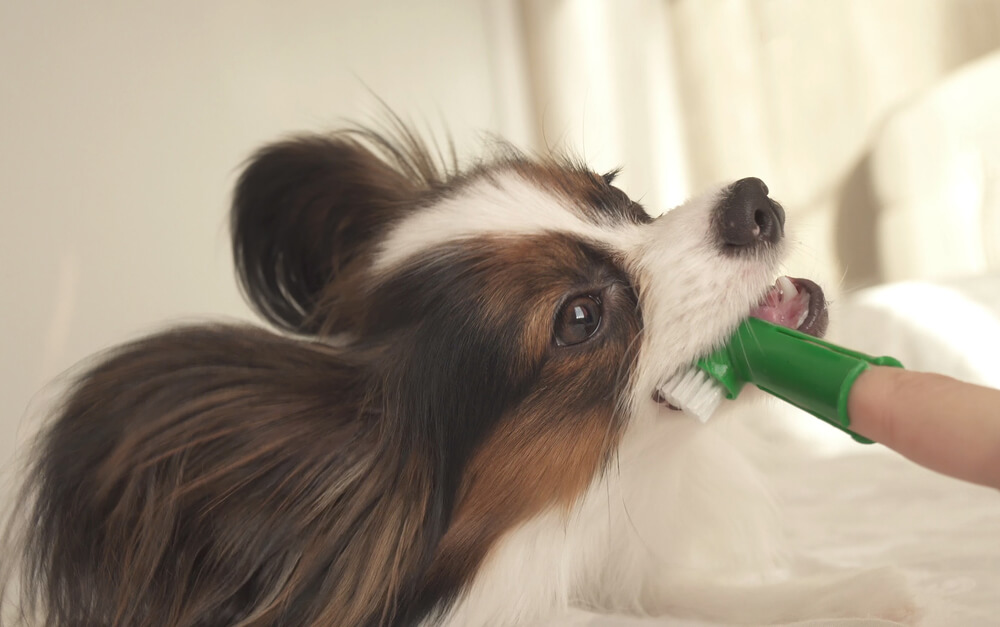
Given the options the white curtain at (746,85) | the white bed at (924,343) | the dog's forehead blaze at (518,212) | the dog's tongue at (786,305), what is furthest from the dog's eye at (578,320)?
the white curtain at (746,85)

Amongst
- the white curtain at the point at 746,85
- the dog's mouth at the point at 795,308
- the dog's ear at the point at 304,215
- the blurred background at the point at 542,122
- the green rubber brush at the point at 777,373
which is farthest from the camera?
the white curtain at the point at 746,85

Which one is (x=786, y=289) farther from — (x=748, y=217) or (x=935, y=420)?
(x=935, y=420)

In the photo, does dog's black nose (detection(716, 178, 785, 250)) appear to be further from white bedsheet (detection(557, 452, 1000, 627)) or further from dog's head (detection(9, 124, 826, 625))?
white bedsheet (detection(557, 452, 1000, 627))

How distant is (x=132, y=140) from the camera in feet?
6.75

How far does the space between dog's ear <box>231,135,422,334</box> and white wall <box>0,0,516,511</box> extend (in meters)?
0.20

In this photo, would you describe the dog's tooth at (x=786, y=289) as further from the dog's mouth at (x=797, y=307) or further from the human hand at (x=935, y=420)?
the human hand at (x=935, y=420)

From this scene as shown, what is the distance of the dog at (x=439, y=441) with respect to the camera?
97cm

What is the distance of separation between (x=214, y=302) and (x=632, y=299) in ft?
4.86

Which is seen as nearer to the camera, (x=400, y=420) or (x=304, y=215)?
(x=400, y=420)

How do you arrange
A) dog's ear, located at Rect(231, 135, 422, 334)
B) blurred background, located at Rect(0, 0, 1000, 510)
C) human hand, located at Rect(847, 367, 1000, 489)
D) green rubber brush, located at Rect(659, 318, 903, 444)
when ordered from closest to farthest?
human hand, located at Rect(847, 367, 1000, 489)
green rubber brush, located at Rect(659, 318, 903, 444)
dog's ear, located at Rect(231, 135, 422, 334)
blurred background, located at Rect(0, 0, 1000, 510)

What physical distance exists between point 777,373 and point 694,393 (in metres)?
0.17

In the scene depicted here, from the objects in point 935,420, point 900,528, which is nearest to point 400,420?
point 935,420

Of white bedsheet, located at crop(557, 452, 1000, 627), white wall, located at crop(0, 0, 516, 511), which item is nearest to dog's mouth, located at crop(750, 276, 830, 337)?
white bedsheet, located at crop(557, 452, 1000, 627)

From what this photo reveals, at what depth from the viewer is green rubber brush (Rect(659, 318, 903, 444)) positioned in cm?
75
